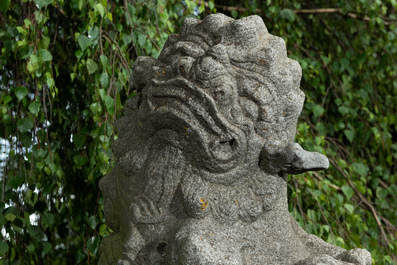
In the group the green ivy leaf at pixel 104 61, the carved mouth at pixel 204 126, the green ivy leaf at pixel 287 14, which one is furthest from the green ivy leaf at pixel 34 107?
the green ivy leaf at pixel 287 14

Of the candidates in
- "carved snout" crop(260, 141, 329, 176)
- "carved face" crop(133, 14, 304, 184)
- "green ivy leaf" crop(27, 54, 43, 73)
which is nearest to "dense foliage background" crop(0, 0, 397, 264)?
"green ivy leaf" crop(27, 54, 43, 73)

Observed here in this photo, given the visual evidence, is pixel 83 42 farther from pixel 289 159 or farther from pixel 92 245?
pixel 289 159

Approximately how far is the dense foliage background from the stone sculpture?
35 centimetres

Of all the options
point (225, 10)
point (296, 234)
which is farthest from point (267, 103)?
point (225, 10)

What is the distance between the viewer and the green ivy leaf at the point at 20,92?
5.86 feet

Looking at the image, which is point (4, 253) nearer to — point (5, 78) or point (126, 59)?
point (5, 78)

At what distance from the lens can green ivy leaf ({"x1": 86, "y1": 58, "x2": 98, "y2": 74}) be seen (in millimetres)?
1875

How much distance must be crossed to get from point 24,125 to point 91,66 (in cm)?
29

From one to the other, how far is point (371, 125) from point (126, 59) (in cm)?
159

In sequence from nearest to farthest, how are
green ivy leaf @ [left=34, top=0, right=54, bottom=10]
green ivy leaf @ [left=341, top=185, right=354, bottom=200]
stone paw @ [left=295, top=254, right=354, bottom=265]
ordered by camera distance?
stone paw @ [left=295, top=254, right=354, bottom=265] → green ivy leaf @ [left=34, top=0, right=54, bottom=10] → green ivy leaf @ [left=341, top=185, right=354, bottom=200]

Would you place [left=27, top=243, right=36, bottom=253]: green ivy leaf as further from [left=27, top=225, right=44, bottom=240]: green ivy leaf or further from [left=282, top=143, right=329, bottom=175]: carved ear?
[left=282, top=143, right=329, bottom=175]: carved ear

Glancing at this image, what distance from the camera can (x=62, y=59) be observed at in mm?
2188

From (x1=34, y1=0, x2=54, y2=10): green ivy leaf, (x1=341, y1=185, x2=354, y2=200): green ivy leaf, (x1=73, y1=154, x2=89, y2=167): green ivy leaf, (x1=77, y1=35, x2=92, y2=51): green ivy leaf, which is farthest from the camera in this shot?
(x1=341, y1=185, x2=354, y2=200): green ivy leaf

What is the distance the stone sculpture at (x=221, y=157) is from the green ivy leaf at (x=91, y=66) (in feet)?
1.88
